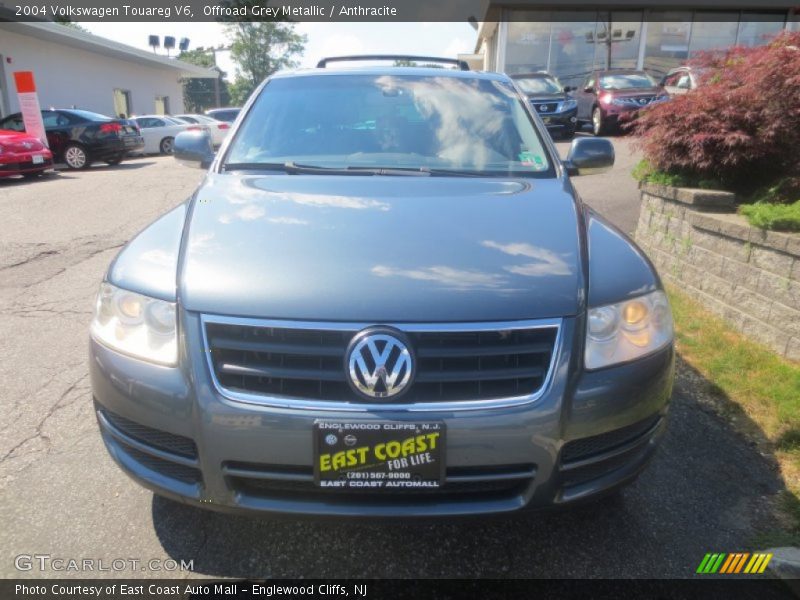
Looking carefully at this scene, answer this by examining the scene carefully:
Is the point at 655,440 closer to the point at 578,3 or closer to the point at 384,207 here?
the point at 384,207

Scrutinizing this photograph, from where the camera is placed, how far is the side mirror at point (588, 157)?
11.1ft

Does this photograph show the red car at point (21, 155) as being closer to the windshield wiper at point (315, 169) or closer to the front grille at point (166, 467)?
the windshield wiper at point (315, 169)

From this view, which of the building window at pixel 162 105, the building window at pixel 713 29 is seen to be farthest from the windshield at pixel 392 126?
the building window at pixel 162 105

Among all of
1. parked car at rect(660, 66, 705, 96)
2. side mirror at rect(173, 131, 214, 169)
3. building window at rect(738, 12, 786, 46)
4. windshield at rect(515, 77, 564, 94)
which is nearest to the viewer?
side mirror at rect(173, 131, 214, 169)

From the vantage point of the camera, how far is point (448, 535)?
2326mm

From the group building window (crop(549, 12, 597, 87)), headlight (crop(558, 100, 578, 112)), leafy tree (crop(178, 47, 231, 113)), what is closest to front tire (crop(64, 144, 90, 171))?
headlight (crop(558, 100, 578, 112))

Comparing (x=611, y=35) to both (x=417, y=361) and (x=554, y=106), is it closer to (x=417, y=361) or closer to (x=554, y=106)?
(x=554, y=106)

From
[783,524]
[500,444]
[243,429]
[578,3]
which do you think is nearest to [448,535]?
[500,444]

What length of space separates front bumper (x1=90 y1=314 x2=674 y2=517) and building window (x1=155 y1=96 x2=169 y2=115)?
35001 mm

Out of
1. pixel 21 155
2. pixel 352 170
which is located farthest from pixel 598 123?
pixel 352 170

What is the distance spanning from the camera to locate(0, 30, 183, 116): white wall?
2081 cm

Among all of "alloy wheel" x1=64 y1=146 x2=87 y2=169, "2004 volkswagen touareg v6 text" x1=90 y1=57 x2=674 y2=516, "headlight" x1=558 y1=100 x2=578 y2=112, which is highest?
"headlight" x1=558 y1=100 x2=578 y2=112

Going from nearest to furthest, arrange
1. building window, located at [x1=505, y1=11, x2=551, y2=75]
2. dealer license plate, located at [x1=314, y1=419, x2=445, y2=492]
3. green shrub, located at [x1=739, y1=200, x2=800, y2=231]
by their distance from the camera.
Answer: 1. dealer license plate, located at [x1=314, y1=419, x2=445, y2=492]
2. green shrub, located at [x1=739, y1=200, x2=800, y2=231]
3. building window, located at [x1=505, y1=11, x2=551, y2=75]

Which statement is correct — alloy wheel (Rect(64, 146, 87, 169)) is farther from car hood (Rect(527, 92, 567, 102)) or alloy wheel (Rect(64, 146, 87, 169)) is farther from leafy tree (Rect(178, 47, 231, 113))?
leafy tree (Rect(178, 47, 231, 113))
